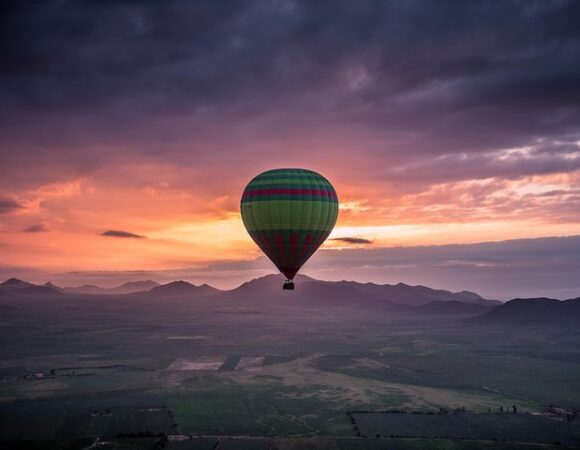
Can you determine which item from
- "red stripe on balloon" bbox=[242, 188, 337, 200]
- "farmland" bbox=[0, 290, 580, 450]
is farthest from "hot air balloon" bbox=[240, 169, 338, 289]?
"farmland" bbox=[0, 290, 580, 450]

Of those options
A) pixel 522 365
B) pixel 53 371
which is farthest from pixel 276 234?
pixel 522 365

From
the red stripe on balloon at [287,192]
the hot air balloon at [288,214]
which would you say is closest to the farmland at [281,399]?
the hot air balloon at [288,214]

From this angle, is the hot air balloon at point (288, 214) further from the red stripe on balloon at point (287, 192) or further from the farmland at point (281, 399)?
the farmland at point (281, 399)

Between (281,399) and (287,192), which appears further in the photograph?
(281,399)

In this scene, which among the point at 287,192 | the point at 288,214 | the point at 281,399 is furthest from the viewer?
the point at 281,399

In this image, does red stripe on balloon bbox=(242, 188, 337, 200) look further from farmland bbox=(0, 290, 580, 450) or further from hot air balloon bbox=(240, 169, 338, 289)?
farmland bbox=(0, 290, 580, 450)

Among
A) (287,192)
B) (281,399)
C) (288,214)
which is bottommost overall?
(281,399)

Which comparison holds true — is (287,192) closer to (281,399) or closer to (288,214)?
(288,214)

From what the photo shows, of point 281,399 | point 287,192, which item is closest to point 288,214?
point 287,192
